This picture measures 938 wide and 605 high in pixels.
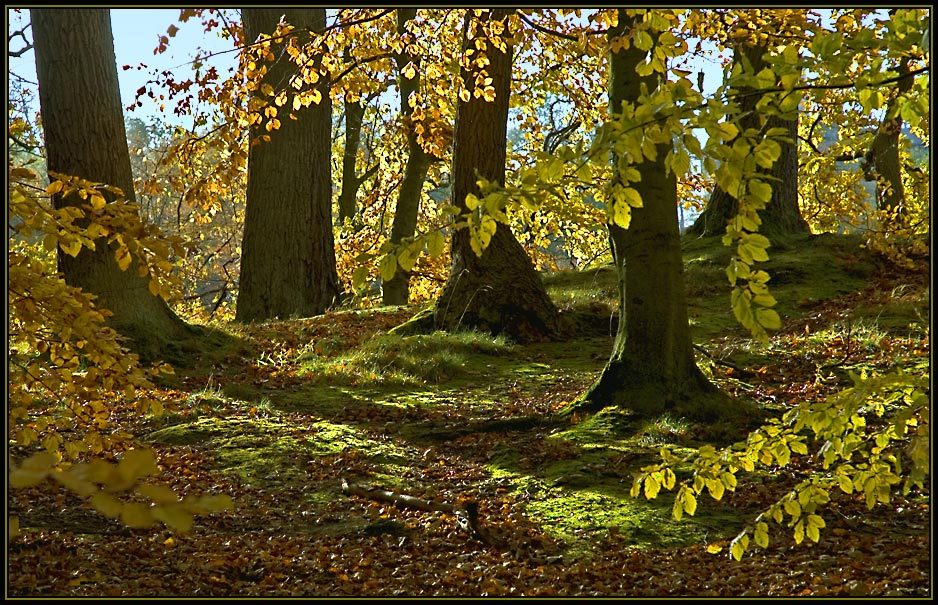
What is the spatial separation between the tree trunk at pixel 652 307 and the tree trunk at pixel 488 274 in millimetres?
2957

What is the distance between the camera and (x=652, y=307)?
5.68 m

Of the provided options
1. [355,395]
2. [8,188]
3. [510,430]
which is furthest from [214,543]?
[355,395]

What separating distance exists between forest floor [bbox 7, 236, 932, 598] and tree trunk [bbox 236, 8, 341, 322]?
90.2 inches

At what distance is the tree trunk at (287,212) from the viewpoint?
10.8 m

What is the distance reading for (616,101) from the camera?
570 cm

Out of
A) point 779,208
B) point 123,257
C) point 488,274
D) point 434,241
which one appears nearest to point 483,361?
point 488,274

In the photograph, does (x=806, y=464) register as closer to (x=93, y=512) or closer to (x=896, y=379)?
(x=896, y=379)

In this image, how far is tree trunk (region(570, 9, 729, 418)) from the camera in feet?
18.4

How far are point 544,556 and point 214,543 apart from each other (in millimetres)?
1608

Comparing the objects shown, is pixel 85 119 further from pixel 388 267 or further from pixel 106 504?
pixel 106 504

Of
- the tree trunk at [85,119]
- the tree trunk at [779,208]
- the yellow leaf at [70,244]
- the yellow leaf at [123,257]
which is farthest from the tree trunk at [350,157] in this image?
the yellow leaf at [70,244]

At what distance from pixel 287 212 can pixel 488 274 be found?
Result: 3.47 meters

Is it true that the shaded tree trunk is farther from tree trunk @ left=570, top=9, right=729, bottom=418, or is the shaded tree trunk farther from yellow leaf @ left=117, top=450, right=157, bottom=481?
yellow leaf @ left=117, top=450, right=157, bottom=481

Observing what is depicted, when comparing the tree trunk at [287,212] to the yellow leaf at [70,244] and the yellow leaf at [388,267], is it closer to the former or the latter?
the yellow leaf at [70,244]
